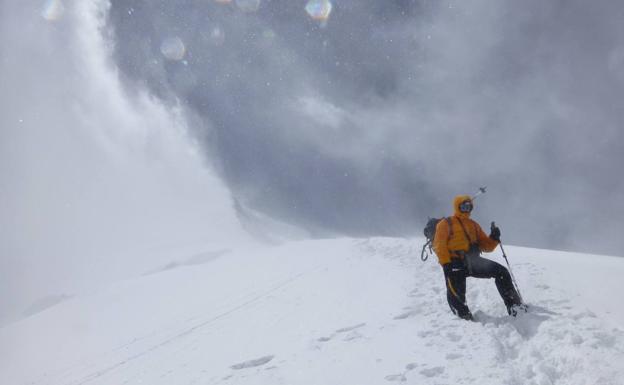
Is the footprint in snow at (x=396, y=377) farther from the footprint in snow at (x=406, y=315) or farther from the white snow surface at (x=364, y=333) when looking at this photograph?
the footprint in snow at (x=406, y=315)

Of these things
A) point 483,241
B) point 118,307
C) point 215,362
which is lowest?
point 215,362

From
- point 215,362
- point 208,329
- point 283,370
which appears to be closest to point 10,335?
point 208,329

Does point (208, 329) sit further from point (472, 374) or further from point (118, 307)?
point (118, 307)

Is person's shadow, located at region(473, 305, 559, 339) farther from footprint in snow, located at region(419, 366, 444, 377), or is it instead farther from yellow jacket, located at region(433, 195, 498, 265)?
footprint in snow, located at region(419, 366, 444, 377)

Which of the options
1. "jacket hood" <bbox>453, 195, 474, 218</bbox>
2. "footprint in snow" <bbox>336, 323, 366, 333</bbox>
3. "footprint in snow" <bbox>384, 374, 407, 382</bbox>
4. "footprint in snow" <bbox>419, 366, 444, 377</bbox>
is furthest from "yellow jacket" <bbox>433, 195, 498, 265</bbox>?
"footprint in snow" <bbox>384, 374, 407, 382</bbox>

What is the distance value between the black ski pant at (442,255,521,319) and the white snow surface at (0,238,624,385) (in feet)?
0.81

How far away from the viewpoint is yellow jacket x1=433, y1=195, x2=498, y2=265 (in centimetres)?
713

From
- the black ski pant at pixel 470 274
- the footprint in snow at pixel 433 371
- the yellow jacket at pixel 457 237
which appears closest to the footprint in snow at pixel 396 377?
the footprint in snow at pixel 433 371

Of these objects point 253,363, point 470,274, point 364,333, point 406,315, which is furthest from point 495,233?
point 253,363

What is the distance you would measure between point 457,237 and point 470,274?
0.65m

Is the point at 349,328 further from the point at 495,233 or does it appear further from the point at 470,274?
the point at 495,233

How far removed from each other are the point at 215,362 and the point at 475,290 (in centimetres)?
528

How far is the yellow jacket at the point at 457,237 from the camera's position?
7.13 metres

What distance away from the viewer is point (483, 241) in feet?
24.0
